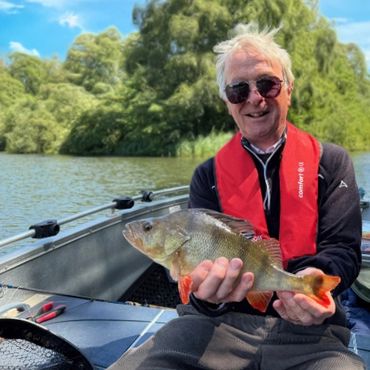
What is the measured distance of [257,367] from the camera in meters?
1.77

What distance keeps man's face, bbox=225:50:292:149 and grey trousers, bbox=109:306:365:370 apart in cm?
74

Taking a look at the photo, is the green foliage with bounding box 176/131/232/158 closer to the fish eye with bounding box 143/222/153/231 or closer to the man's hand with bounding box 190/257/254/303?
the fish eye with bounding box 143/222/153/231

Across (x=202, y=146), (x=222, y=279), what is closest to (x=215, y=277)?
(x=222, y=279)

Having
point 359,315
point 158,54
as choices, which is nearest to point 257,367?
point 359,315

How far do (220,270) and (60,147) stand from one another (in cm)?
3338

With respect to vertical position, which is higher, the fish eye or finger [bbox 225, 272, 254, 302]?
the fish eye

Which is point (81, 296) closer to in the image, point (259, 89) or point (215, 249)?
point (215, 249)

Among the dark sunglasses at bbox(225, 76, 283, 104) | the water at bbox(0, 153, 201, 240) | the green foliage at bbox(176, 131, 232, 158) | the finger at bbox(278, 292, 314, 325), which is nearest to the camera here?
the finger at bbox(278, 292, 314, 325)

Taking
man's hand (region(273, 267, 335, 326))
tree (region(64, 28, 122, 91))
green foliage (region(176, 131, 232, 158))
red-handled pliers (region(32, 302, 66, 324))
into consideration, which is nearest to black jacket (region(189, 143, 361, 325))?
man's hand (region(273, 267, 335, 326))

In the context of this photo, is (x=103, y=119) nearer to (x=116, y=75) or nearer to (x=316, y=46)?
(x=316, y=46)

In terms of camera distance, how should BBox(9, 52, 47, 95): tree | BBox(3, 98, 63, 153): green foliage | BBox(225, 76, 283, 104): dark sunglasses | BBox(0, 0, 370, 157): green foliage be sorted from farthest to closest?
BBox(9, 52, 47, 95): tree, BBox(3, 98, 63, 153): green foliage, BBox(0, 0, 370, 157): green foliage, BBox(225, 76, 283, 104): dark sunglasses

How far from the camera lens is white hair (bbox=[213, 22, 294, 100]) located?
6.51 ft

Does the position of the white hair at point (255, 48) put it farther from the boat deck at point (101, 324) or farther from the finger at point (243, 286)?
the boat deck at point (101, 324)

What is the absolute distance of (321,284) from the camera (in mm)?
1494
